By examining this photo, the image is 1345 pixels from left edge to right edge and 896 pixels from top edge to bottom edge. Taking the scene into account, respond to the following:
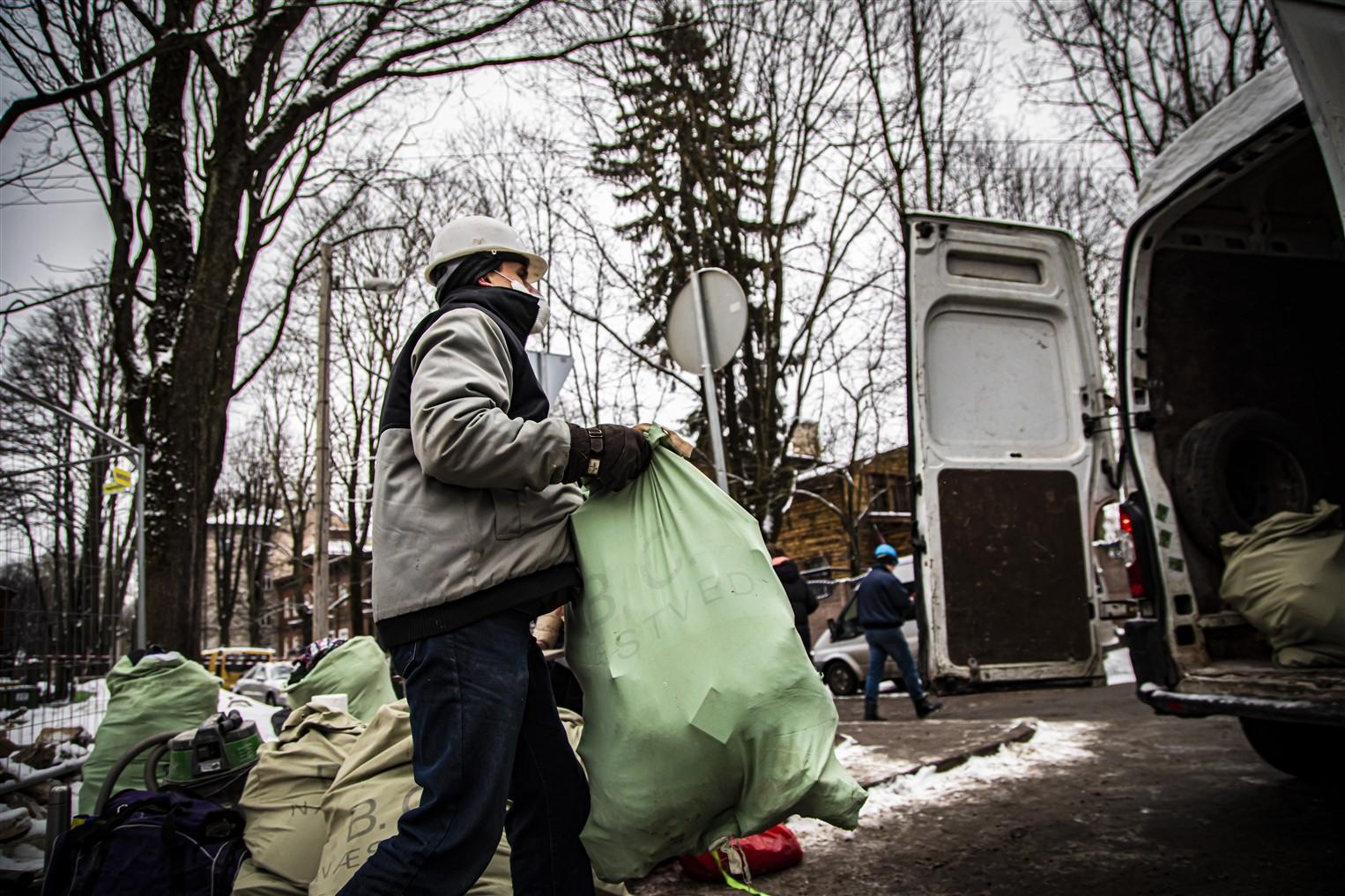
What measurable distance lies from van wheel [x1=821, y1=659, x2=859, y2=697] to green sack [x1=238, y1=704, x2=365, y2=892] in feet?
36.8

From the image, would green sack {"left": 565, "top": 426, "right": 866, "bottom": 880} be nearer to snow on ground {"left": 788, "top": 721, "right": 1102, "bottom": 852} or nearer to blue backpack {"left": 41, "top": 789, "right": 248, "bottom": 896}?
blue backpack {"left": 41, "top": 789, "right": 248, "bottom": 896}

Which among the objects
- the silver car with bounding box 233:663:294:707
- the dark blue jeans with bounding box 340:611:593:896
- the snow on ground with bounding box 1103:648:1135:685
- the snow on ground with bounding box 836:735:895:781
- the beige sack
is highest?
the dark blue jeans with bounding box 340:611:593:896

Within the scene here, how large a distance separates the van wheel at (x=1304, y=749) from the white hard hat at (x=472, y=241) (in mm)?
4030

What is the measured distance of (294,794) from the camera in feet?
9.25

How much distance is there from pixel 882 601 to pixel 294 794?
269 inches

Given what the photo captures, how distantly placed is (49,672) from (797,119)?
11.7 metres

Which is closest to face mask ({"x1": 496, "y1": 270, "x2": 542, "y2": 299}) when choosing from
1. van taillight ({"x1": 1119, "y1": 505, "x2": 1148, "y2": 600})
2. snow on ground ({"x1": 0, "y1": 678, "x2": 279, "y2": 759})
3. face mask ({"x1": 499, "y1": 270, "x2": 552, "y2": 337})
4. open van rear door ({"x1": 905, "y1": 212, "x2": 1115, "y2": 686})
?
face mask ({"x1": 499, "y1": 270, "x2": 552, "y2": 337})

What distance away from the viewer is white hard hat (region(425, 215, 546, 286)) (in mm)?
2232

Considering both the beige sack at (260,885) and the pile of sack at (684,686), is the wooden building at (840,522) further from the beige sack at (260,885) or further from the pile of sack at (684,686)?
the pile of sack at (684,686)

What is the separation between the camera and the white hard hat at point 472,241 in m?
2.23

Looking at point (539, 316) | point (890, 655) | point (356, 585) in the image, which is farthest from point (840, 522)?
point (539, 316)

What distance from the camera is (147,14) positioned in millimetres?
6652

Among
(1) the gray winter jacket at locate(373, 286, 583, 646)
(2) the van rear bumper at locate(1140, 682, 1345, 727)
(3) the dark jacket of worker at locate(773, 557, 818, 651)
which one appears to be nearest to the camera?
(1) the gray winter jacket at locate(373, 286, 583, 646)

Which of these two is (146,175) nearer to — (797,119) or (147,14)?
(147,14)
